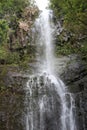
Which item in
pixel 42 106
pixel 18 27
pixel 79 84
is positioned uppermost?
pixel 18 27

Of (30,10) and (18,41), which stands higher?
(30,10)

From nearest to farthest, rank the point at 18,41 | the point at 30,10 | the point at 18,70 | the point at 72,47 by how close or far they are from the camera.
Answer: the point at 18,70, the point at 72,47, the point at 18,41, the point at 30,10

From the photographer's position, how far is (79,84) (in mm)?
16516

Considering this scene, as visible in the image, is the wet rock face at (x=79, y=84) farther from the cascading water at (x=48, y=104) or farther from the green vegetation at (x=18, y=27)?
the green vegetation at (x=18, y=27)

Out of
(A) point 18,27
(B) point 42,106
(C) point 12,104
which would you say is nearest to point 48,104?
(B) point 42,106

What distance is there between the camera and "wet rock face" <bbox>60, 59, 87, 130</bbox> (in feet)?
51.3

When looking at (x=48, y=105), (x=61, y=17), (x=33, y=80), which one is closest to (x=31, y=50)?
(x=61, y=17)

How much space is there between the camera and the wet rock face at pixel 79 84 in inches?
616

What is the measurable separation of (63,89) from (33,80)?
1.66 meters

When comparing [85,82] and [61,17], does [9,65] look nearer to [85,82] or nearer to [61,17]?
[85,82]

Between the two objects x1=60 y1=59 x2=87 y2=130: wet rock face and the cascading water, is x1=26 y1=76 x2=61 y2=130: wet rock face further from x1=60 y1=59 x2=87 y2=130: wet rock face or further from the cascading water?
x1=60 y1=59 x2=87 y2=130: wet rock face

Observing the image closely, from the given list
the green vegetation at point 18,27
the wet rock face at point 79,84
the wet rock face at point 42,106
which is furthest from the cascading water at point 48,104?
the green vegetation at point 18,27

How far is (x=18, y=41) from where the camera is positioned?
21.9 meters

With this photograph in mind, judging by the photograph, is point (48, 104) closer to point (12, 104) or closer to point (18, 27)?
point (12, 104)
